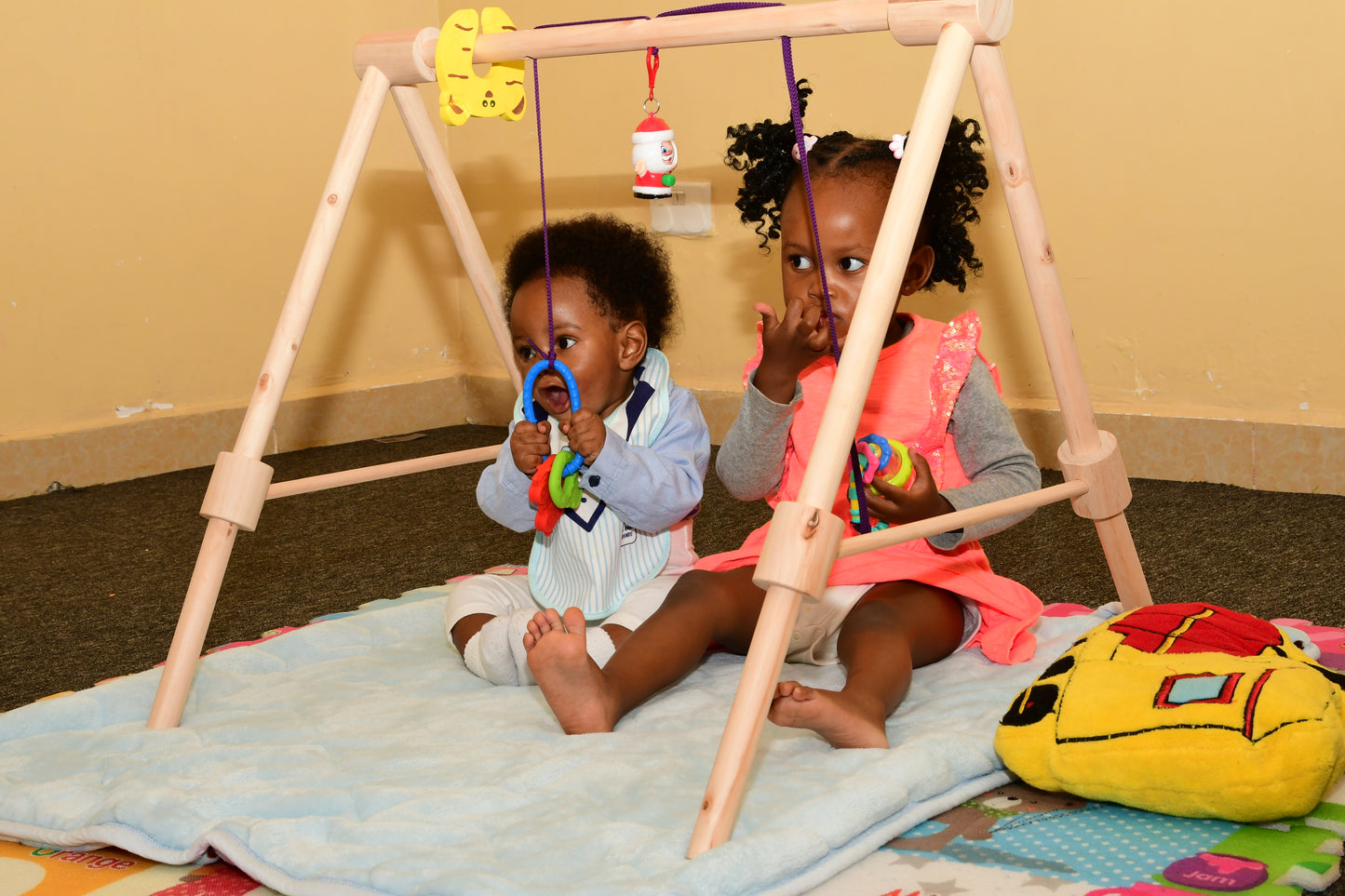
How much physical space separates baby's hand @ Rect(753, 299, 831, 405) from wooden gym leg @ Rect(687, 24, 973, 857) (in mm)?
133

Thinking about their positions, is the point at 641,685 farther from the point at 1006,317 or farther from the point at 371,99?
the point at 1006,317

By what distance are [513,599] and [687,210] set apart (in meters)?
1.23

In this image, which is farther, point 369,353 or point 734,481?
point 369,353

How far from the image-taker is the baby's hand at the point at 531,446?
3.76ft

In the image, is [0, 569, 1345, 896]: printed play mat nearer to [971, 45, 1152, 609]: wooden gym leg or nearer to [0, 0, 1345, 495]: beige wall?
[971, 45, 1152, 609]: wooden gym leg

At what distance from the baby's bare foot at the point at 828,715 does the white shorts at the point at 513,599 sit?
0.29 metres

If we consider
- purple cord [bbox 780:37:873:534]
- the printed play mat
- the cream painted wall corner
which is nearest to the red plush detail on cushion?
the printed play mat

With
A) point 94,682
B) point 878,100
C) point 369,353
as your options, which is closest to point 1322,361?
point 878,100

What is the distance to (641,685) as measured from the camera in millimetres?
994

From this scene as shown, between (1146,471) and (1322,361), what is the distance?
30cm

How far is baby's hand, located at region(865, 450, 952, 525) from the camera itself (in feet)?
3.20

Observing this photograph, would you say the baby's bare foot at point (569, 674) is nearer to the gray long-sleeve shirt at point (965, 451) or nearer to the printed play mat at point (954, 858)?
the printed play mat at point (954, 858)

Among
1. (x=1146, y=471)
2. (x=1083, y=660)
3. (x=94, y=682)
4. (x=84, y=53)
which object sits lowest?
(x=94, y=682)

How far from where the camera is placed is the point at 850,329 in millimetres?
786
